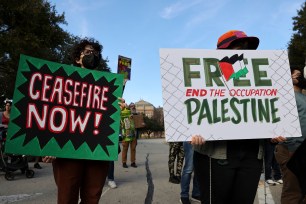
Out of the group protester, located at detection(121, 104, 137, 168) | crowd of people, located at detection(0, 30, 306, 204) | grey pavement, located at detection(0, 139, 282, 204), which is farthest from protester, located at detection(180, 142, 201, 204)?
protester, located at detection(121, 104, 137, 168)

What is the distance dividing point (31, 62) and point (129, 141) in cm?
687

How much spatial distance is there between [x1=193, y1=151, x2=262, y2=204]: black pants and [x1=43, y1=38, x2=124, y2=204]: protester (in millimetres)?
868

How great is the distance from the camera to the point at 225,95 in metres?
2.68

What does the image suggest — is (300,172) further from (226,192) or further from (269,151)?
(269,151)

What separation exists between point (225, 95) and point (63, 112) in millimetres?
1256

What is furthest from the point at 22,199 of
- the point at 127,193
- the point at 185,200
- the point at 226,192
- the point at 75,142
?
the point at 226,192

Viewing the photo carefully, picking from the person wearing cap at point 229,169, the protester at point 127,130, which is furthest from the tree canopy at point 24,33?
the person wearing cap at point 229,169

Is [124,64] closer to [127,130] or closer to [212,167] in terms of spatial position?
[212,167]

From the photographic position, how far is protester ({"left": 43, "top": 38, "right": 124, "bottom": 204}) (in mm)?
2715

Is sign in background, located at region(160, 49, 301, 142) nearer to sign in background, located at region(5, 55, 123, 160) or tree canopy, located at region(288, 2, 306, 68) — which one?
sign in background, located at region(5, 55, 123, 160)

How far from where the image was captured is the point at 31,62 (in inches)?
105

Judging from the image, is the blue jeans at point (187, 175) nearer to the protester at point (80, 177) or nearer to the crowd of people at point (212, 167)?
the crowd of people at point (212, 167)

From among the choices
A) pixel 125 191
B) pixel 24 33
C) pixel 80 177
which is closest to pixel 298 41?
pixel 24 33

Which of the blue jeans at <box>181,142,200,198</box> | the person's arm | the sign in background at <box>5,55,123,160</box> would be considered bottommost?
the blue jeans at <box>181,142,200,198</box>
